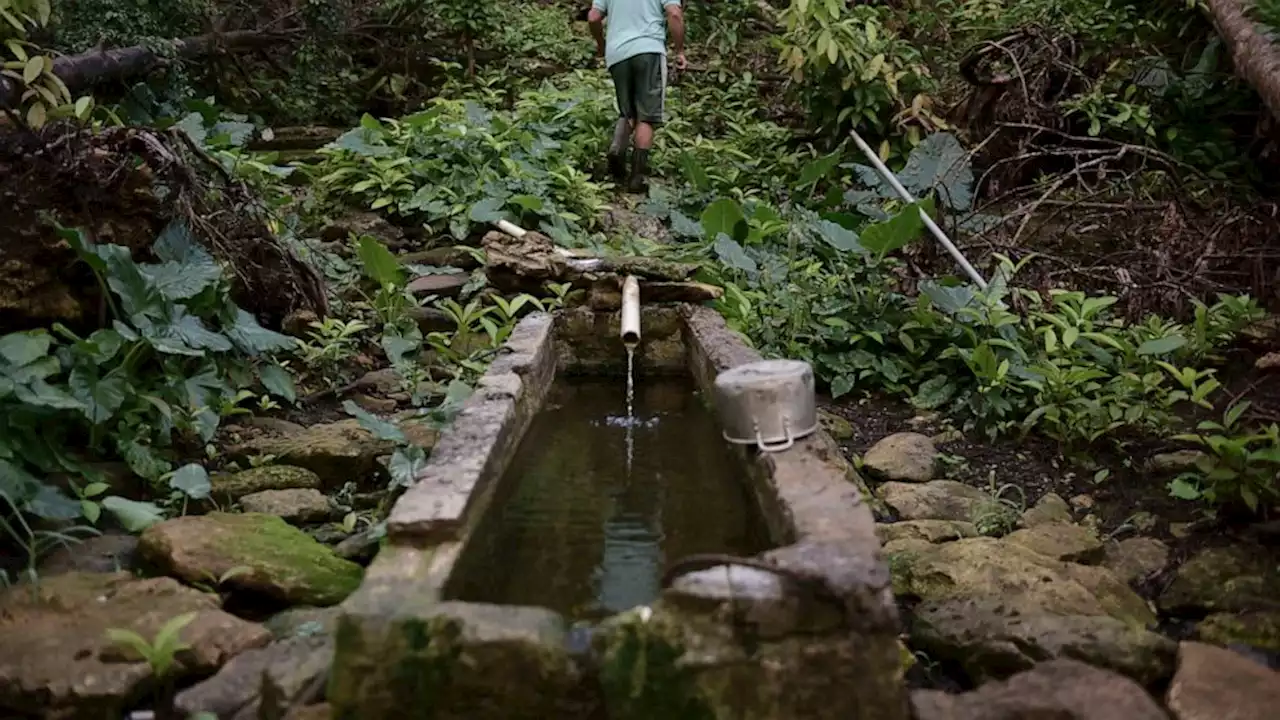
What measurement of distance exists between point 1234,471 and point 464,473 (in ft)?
8.78

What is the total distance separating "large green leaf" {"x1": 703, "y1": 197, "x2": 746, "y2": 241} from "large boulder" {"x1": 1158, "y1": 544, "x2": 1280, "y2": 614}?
355 centimetres

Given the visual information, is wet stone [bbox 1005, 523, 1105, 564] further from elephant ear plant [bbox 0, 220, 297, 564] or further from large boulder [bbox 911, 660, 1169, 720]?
elephant ear plant [bbox 0, 220, 297, 564]

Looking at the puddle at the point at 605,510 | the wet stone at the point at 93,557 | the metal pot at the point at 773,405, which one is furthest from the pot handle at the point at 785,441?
the wet stone at the point at 93,557

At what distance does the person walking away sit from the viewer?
740 centimetres

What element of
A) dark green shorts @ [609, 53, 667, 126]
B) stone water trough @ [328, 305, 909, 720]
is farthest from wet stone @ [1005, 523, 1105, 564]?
dark green shorts @ [609, 53, 667, 126]

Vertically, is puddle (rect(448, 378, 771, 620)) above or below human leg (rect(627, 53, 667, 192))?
below

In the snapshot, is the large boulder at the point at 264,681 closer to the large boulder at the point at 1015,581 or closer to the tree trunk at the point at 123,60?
the large boulder at the point at 1015,581

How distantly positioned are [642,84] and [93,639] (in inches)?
228

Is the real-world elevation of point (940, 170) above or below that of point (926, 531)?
above

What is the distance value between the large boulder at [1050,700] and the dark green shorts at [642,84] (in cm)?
583

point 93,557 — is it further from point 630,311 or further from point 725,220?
point 725,220

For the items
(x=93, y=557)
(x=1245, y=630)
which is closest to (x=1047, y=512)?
(x=1245, y=630)

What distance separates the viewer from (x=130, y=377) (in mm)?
3982

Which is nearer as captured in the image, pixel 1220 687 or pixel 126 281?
pixel 1220 687
